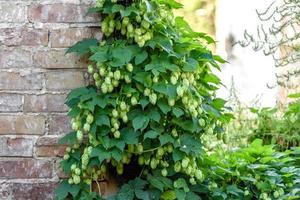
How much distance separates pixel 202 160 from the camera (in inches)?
83.6

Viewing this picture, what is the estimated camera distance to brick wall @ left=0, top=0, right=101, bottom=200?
1.99 m

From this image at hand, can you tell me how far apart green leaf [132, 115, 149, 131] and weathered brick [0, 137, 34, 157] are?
1.27ft

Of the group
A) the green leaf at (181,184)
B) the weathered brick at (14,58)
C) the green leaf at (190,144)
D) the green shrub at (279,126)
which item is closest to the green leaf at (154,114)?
the green leaf at (190,144)

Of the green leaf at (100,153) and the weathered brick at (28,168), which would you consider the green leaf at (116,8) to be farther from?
the weathered brick at (28,168)

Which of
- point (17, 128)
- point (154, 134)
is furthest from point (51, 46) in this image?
point (154, 134)

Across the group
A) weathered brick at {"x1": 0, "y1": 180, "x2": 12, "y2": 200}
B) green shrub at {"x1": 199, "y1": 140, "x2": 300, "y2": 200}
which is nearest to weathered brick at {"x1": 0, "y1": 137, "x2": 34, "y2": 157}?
weathered brick at {"x1": 0, "y1": 180, "x2": 12, "y2": 200}

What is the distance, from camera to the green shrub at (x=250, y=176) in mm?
2105

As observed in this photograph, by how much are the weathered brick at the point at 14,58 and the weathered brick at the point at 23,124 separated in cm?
18

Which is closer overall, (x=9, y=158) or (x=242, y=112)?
(x=9, y=158)

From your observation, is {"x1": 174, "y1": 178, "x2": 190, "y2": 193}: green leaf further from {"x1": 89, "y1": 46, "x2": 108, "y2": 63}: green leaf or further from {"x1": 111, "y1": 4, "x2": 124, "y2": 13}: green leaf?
{"x1": 111, "y1": 4, "x2": 124, "y2": 13}: green leaf

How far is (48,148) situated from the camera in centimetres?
199

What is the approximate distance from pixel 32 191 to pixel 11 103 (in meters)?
0.32

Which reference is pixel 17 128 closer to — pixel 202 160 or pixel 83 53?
pixel 83 53

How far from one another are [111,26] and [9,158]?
584mm
